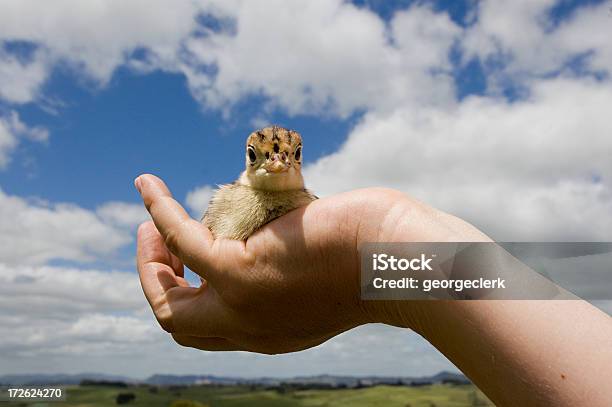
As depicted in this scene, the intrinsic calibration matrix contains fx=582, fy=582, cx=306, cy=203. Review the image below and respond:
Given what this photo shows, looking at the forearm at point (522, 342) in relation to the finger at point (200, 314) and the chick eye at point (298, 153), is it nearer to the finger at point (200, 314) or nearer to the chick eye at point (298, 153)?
the finger at point (200, 314)

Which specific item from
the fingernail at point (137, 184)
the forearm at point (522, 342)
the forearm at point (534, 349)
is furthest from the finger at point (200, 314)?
the forearm at point (534, 349)

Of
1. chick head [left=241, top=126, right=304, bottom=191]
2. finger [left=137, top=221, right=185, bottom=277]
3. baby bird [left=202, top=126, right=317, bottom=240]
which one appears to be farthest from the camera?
finger [left=137, top=221, right=185, bottom=277]

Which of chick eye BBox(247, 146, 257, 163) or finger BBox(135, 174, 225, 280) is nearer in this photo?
finger BBox(135, 174, 225, 280)

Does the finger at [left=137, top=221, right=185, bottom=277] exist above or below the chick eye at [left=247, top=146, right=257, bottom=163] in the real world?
below

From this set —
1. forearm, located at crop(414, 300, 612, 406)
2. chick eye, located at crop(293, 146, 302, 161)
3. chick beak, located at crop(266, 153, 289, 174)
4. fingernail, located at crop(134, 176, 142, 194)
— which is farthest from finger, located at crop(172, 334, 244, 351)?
forearm, located at crop(414, 300, 612, 406)

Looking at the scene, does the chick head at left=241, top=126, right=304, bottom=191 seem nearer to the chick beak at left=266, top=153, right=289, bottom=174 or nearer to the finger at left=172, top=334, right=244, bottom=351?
the chick beak at left=266, top=153, right=289, bottom=174

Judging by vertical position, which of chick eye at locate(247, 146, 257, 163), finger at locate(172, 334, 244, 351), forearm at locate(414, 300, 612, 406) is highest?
chick eye at locate(247, 146, 257, 163)
